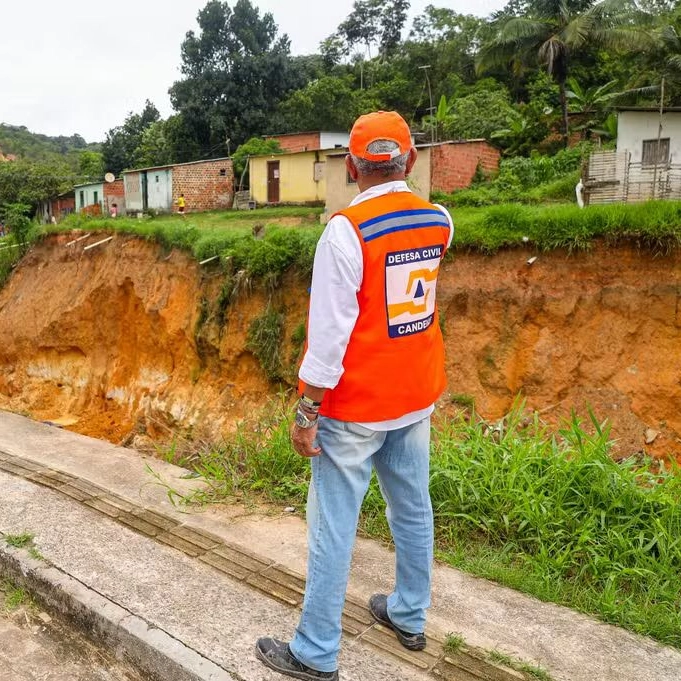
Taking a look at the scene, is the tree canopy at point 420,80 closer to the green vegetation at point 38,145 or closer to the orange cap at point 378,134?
the orange cap at point 378,134

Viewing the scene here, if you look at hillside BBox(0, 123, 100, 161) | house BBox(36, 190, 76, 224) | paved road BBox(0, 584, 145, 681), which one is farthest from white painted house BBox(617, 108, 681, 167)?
hillside BBox(0, 123, 100, 161)

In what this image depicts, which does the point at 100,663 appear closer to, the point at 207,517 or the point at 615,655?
the point at 207,517

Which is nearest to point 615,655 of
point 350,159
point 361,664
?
point 361,664

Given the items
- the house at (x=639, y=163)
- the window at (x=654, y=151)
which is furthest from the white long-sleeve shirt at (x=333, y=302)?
the window at (x=654, y=151)

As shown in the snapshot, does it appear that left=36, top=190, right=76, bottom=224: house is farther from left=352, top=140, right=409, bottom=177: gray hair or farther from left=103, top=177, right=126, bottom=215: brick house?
left=352, top=140, right=409, bottom=177: gray hair

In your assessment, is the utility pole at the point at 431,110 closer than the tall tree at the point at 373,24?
Yes

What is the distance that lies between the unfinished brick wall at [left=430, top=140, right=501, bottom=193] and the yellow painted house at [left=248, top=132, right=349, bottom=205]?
218 inches

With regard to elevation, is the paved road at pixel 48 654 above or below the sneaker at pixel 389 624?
below

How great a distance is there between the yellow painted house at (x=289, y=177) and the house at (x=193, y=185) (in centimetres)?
143

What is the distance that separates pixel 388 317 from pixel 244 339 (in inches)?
322

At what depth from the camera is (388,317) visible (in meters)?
2.21

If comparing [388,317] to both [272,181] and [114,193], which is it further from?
[114,193]

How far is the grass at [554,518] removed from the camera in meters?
2.89

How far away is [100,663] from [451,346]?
6677mm
